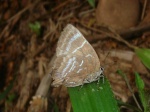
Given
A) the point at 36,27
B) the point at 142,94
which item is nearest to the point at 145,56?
the point at 142,94

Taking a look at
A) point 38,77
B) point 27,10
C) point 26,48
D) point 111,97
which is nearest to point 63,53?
point 111,97

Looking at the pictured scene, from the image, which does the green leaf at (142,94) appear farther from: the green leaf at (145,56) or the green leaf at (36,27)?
the green leaf at (36,27)

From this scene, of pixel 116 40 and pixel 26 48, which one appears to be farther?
pixel 26 48

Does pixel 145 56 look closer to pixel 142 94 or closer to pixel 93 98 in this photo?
pixel 142 94

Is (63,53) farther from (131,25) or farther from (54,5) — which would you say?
(54,5)

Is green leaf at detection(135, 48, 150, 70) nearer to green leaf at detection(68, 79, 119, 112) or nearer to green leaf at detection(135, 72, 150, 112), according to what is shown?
green leaf at detection(135, 72, 150, 112)

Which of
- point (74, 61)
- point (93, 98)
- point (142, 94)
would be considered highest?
point (74, 61)

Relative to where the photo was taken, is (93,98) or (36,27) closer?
(93,98)
